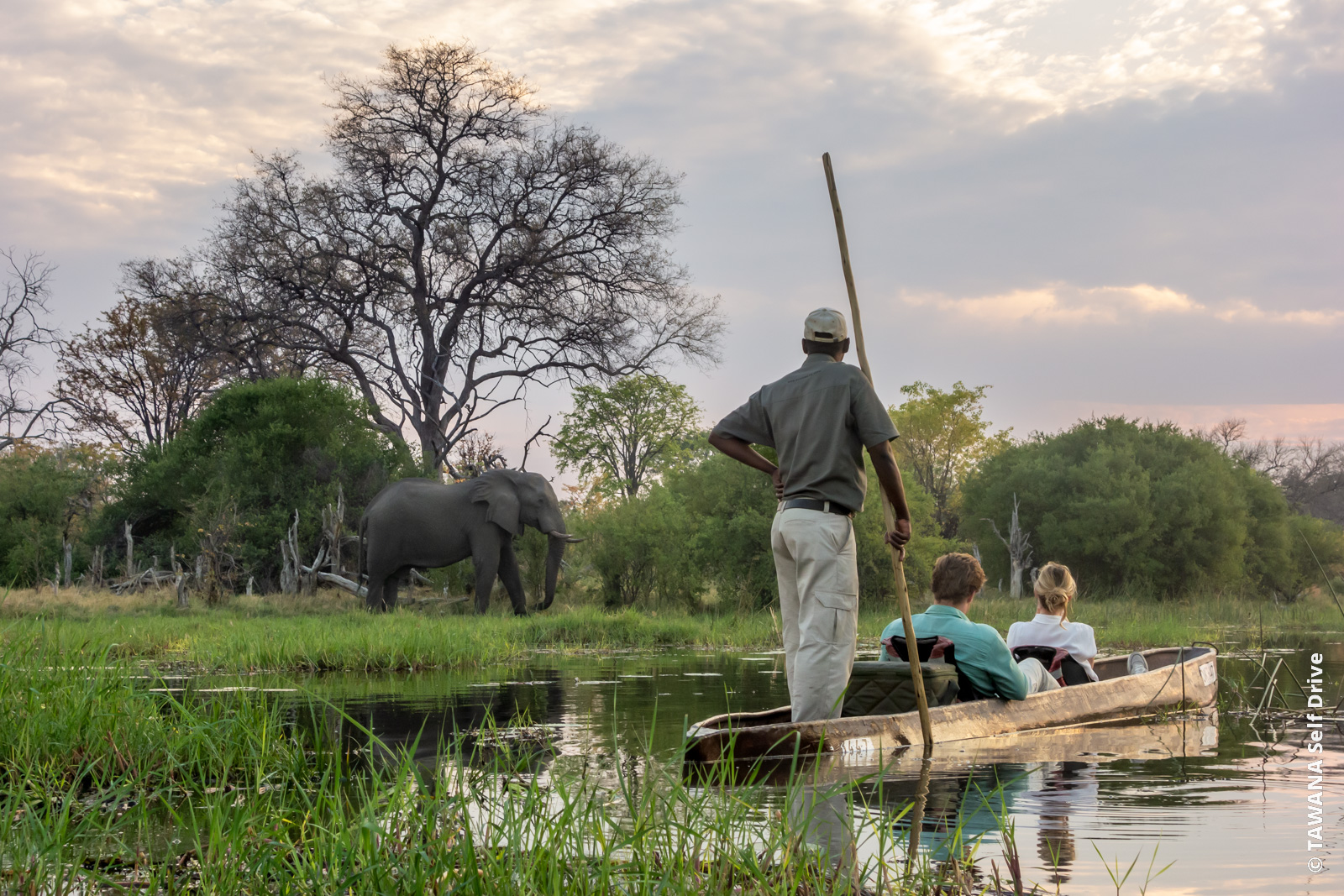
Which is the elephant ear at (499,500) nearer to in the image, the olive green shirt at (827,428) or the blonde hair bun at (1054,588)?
the blonde hair bun at (1054,588)

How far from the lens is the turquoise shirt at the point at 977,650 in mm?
7234

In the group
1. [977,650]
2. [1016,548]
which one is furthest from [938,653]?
[1016,548]

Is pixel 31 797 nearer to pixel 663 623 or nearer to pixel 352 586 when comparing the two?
pixel 663 623

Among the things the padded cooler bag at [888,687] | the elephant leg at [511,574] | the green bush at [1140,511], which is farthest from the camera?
the green bush at [1140,511]

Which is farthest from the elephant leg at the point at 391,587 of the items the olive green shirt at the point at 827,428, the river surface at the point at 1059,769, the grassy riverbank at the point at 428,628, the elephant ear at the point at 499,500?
the olive green shirt at the point at 827,428

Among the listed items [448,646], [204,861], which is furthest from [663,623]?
[204,861]

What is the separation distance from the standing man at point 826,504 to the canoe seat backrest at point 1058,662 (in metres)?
A: 2.28

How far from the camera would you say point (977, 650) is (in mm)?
7273

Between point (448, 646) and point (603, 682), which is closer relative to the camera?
point (603, 682)

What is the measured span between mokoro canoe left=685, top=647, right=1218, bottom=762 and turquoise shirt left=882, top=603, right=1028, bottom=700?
12 cm

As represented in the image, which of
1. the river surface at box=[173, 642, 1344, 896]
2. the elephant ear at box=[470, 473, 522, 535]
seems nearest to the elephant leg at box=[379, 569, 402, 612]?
the elephant ear at box=[470, 473, 522, 535]

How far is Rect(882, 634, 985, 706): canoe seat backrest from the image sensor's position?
7.17 meters

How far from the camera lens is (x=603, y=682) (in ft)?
36.1

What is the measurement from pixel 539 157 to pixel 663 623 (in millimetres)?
18280
